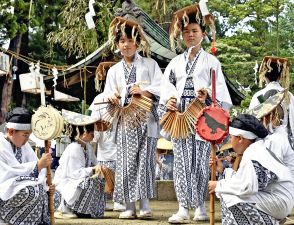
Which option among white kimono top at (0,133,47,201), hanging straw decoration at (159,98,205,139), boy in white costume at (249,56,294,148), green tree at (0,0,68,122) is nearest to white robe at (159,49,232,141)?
hanging straw decoration at (159,98,205,139)

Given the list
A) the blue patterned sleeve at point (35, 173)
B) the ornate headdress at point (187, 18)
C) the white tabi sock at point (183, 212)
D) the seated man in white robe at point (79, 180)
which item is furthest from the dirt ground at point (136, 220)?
the ornate headdress at point (187, 18)

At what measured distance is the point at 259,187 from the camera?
457 cm

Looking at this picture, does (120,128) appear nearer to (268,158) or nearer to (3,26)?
(268,158)

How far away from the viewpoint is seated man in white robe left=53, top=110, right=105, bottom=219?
6.74 meters

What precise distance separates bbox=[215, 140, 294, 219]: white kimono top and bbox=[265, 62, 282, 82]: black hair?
193cm

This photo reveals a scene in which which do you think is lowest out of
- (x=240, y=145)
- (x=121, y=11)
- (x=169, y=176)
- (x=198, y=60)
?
(x=169, y=176)

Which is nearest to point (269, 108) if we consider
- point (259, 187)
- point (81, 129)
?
point (259, 187)

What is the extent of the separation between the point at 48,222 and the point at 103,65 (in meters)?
2.32

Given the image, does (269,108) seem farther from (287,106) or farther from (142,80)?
(142,80)

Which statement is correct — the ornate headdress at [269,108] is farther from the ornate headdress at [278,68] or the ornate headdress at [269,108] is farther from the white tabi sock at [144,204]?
the white tabi sock at [144,204]

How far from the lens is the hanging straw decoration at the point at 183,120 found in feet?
19.9

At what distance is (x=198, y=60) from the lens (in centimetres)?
628

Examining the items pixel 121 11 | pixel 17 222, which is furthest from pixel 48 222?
pixel 121 11

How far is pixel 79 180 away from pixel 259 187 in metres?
2.63
